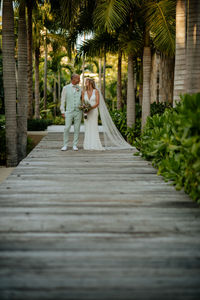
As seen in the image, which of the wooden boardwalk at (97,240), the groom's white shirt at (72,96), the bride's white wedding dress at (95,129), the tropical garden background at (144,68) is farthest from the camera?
the bride's white wedding dress at (95,129)

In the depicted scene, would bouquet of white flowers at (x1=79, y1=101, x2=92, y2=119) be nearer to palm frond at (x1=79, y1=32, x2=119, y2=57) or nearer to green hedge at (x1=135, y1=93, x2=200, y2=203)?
green hedge at (x1=135, y1=93, x2=200, y2=203)

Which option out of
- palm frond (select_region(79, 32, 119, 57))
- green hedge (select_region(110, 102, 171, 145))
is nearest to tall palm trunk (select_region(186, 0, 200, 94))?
green hedge (select_region(110, 102, 171, 145))

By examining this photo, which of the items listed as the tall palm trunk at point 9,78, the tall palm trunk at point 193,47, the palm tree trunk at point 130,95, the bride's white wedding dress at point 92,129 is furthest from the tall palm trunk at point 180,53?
the tall palm trunk at point 9,78

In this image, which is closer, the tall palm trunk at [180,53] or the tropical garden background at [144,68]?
the tropical garden background at [144,68]

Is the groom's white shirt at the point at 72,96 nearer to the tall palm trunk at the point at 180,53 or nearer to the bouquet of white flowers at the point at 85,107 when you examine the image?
the bouquet of white flowers at the point at 85,107

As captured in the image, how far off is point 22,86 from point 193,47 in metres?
7.82

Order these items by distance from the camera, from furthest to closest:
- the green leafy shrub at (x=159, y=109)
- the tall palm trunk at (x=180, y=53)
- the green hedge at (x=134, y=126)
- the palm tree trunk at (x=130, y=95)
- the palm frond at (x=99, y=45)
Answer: the palm frond at (x=99, y=45)
the green leafy shrub at (x=159, y=109)
the green hedge at (x=134, y=126)
the palm tree trunk at (x=130, y=95)
the tall palm trunk at (x=180, y=53)

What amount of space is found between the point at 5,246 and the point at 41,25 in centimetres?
2548

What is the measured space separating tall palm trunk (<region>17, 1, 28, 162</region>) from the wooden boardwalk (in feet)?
23.4

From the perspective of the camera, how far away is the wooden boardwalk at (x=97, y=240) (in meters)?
2.68

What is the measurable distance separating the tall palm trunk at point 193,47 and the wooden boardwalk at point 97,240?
214 cm

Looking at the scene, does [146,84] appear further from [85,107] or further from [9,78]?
[9,78]

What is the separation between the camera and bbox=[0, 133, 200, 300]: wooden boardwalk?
8.80 ft

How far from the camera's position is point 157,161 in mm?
7363
